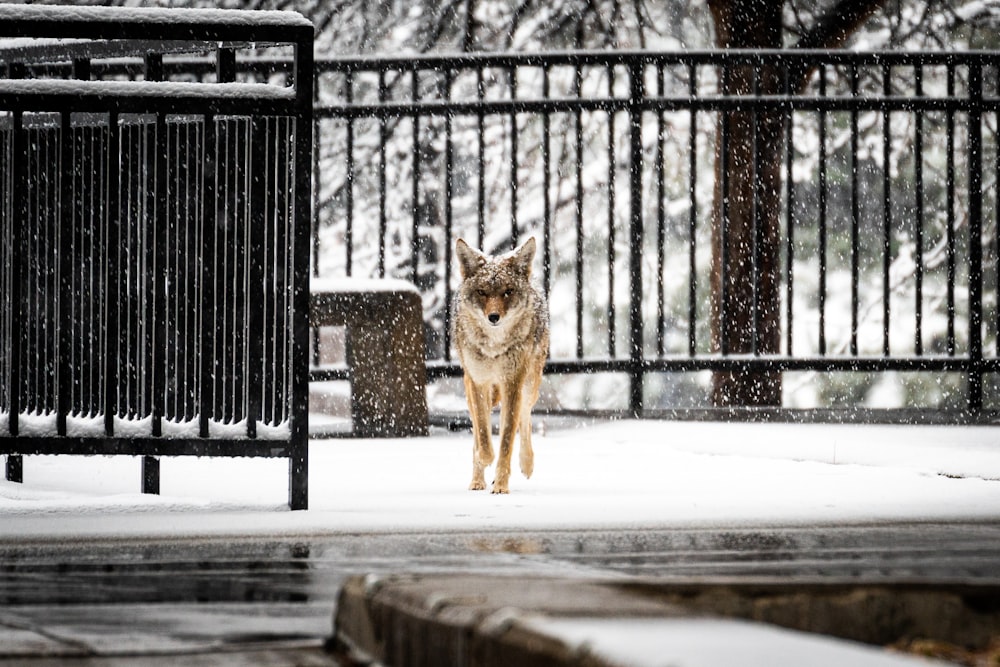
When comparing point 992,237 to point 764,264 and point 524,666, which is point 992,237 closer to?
point 764,264

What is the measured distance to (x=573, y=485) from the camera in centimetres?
697

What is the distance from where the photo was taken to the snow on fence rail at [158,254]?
5828mm

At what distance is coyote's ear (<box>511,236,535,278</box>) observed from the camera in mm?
7629

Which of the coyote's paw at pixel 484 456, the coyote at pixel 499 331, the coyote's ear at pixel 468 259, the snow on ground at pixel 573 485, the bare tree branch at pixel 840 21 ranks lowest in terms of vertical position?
the snow on ground at pixel 573 485

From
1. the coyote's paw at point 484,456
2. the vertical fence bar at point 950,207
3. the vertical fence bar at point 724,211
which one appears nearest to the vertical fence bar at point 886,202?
the vertical fence bar at point 950,207

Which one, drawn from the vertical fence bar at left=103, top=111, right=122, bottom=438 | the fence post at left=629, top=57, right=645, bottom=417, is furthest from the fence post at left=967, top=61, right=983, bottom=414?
the vertical fence bar at left=103, top=111, right=122, bottom=438

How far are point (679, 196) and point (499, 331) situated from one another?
11.9m

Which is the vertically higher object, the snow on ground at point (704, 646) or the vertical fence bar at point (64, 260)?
the vertical fence bar at point (64, 260)

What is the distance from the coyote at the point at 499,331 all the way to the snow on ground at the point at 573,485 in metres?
0.35

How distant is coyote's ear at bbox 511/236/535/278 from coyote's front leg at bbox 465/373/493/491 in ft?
1.86

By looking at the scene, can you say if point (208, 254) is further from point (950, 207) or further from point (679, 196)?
point (679, 196)

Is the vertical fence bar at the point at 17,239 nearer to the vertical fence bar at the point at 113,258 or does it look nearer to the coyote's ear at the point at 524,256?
the vertical fence bar at the point at 113,258

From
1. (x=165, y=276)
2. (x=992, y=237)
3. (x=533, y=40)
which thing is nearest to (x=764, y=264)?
(x=533, y=40)

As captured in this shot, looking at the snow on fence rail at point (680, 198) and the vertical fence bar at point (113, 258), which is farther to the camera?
the snow on fence rail at point (680, 198)
